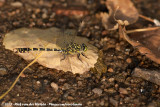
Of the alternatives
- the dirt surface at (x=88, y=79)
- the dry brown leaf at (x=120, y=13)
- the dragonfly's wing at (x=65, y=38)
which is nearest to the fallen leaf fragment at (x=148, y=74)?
the dirt surface at (x=88, y=79)

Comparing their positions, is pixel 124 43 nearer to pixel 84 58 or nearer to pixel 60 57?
pixel 84 58

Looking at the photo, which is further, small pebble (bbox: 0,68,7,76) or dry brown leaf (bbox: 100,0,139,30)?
dry brown leaf (bbox: 100,0,139,30)

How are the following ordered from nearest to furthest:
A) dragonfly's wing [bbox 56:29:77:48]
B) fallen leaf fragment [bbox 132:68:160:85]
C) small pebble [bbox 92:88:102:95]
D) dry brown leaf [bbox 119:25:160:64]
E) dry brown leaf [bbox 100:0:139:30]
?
small pebble [bbox 92:88:102:95] < fallen leaf fragment [bbox 132:68:160:85] < dry brown leaf [bbox 119:25:160:64] < dragonfly's wing [bbox 56:29:77:48] < dry brown leaf [bbox 100:0:139:30]

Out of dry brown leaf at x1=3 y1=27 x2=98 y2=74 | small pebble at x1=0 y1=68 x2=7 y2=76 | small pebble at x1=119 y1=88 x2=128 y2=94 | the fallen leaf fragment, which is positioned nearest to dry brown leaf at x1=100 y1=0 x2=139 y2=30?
dry brown leaf at x1=3 y1=27 x2=98 y2=74

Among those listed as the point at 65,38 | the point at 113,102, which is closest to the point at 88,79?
the point at 113,102

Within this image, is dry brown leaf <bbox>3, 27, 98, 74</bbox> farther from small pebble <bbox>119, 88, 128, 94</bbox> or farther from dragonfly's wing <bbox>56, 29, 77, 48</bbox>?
small pebble <bbox>119, 88, 128, 94</bbox>

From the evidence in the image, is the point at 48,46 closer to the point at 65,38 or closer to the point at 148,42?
the point at 65,38
